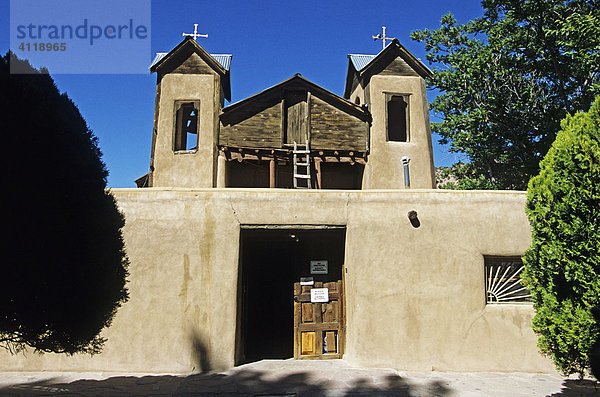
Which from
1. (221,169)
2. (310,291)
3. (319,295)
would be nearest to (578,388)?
(319,295)

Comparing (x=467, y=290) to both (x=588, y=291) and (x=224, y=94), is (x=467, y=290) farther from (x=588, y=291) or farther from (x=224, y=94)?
(x=224, y=94)

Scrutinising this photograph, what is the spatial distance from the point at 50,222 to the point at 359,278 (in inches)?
A: 211

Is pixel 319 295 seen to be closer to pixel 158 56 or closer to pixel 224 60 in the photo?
pixel 224 60

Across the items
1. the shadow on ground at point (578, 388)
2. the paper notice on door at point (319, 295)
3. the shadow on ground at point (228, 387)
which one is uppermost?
the paper notice on door at point (319, 295)

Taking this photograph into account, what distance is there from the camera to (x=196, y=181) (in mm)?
15016

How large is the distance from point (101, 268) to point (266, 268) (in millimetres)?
7236

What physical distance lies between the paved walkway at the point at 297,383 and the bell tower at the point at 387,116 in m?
8.75

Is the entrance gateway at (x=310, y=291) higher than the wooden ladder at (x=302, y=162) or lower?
lower

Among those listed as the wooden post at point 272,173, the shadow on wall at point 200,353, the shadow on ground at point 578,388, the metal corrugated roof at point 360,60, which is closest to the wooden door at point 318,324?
the shadow on wall at point 200,353

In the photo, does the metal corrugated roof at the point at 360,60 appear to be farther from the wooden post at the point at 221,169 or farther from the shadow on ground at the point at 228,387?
the shadow on ground at the point at 228,387

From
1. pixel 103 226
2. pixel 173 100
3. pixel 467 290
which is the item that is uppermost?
pixel 173 100

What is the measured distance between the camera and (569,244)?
567 centimetres

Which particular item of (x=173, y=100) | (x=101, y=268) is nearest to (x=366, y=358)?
(x=101, y=268)

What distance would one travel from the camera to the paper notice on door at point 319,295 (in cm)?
911
